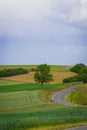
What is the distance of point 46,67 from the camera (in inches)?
5837

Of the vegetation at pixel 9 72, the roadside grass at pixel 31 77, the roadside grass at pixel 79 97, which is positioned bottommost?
the roadside grass at pixel 79 97

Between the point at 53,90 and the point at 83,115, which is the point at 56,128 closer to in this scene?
the point at 83,115

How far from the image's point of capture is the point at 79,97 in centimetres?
11831

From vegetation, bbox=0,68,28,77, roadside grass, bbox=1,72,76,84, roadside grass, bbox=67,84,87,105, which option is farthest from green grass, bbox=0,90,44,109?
vegetation, bbox=0,68,28,77

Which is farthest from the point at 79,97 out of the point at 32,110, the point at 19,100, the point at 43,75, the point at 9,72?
the point at 9,72

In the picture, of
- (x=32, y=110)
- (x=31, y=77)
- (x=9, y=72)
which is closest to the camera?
(x=32, y=110)

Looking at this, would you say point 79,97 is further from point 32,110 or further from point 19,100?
point 32,110

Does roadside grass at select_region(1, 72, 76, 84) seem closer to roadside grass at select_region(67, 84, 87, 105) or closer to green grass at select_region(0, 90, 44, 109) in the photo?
roadside grass at select_region(67, 84, 87, 105)

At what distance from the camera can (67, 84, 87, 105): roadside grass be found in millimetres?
111787

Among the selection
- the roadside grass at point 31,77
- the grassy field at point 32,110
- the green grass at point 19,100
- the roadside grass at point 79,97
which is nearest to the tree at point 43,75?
the grassy field at point 32,110

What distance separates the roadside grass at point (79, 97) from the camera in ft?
367

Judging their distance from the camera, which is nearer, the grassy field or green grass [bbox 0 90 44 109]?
the grassy field

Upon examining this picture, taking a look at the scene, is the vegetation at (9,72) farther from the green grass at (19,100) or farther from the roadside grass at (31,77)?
the green grass at (19,100)

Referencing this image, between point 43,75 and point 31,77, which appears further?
point 31,77
